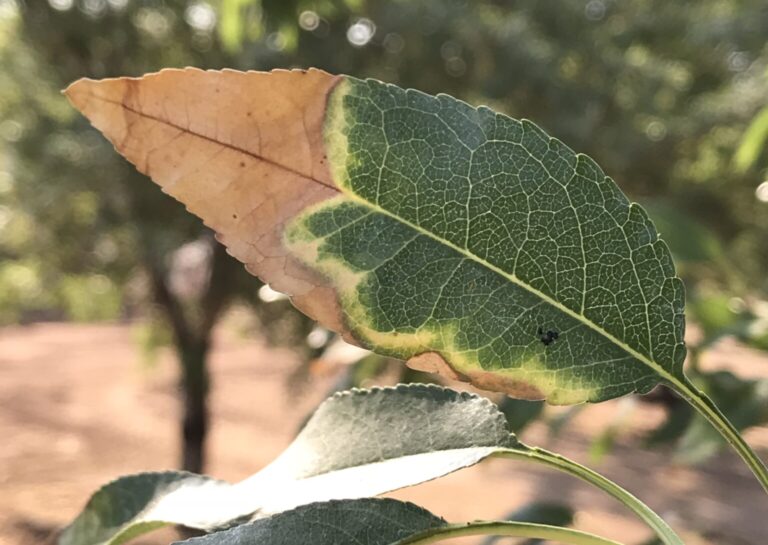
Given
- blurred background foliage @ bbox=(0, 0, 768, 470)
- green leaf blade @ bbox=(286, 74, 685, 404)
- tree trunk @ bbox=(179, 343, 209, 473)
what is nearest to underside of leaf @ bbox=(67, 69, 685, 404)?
green leaf blade @ bbox=(286, 74, 685, 404)

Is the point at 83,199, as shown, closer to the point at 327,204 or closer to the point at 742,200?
the point at 742,200

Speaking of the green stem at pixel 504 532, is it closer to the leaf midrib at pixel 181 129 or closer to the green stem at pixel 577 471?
the green stem at pixel 577 471

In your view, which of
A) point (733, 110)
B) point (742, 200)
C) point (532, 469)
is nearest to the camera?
point (733, 110)

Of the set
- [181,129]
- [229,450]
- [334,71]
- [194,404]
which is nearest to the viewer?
[181,129]

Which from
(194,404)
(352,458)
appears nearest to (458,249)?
(352,458)

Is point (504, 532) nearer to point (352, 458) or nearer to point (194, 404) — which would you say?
point (352, 458)

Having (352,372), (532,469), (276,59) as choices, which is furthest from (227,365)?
(352,372)

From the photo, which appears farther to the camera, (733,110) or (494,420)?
(733,110)

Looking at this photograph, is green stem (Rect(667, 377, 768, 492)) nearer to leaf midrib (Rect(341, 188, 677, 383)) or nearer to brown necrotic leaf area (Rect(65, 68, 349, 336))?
leaf midrib (Rect(341, 188, 677, 383))
